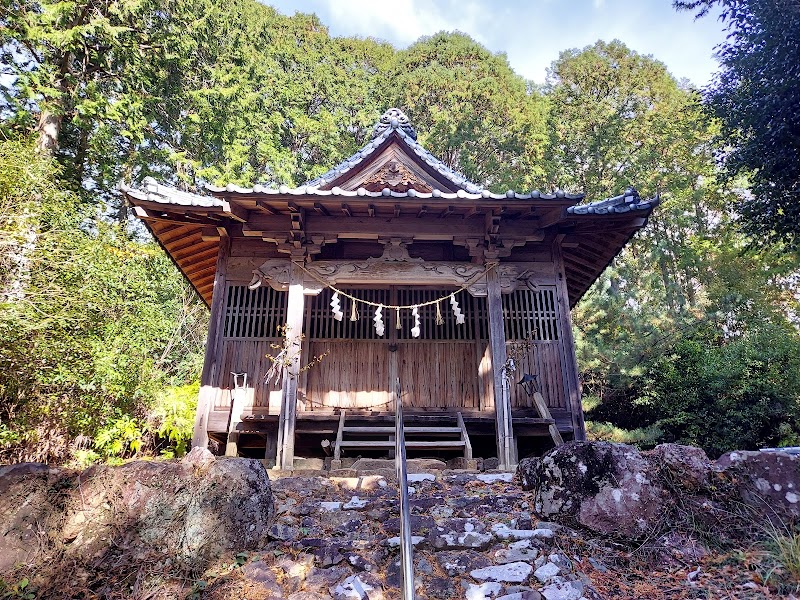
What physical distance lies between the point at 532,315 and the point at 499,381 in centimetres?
202

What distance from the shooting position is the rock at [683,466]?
14.6ft

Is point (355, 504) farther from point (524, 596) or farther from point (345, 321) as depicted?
point (345, 321)

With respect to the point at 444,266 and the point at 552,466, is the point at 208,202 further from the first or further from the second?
the point at 552,466

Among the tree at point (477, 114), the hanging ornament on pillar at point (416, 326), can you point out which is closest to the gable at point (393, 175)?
the hanging ornament on pillar at point (416, 326)

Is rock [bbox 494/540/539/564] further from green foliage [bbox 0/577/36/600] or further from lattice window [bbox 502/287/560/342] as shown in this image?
lattice window [bbox 502/287/560/342]

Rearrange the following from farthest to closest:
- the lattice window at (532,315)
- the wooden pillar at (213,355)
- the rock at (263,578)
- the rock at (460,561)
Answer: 1. the lattice window at (532,315)
2. the wooden pillar at (213,355)
3. the rock at (460,561)
4. the rock at (263,578)

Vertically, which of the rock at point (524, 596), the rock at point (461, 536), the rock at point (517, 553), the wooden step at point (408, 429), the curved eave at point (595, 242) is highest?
the curved eave at point (595, 242)

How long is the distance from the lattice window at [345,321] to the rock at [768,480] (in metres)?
6.18

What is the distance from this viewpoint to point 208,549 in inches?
159

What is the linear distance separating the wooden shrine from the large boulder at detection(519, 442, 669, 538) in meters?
2.49

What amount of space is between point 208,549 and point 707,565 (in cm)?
405

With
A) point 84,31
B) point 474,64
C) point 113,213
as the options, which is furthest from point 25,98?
point 474,64

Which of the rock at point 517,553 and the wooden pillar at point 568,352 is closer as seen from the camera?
the rock at point 517,553

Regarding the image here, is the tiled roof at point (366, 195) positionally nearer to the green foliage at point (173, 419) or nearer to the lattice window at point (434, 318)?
the lattice window at point (434, 318)
